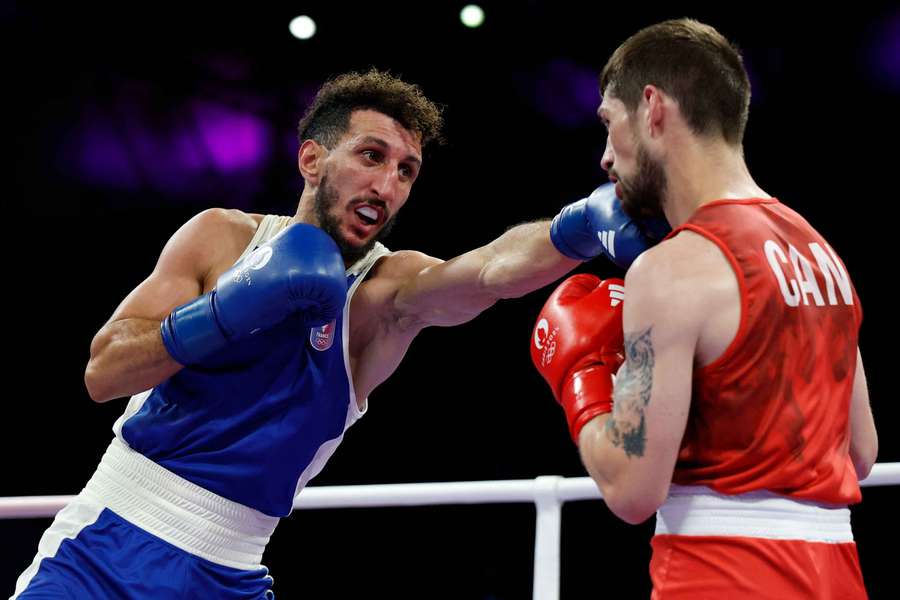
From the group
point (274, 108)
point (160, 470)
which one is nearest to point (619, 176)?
point (160, 470)

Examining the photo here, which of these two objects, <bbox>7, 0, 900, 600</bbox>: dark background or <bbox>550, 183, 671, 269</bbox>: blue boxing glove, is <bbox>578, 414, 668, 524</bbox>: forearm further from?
<bbox>7, 0, 900, 600</bbox>: dark background

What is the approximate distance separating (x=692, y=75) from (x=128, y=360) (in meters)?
1.29

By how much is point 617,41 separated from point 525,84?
0.60 meters

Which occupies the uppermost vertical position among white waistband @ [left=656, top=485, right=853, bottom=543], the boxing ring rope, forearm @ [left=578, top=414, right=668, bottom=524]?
forearm @ [left=578, top=414, right=668, bottom=524]

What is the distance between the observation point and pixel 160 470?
2109mm

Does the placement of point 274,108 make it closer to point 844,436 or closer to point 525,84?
point 525,84

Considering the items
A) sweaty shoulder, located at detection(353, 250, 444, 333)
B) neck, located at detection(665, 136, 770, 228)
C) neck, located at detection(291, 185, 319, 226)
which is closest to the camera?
neck, located at detection(665, 136, 770, 228)

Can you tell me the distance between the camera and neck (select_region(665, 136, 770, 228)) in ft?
5.00

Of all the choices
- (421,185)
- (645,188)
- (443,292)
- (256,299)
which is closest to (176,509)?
(256,299)

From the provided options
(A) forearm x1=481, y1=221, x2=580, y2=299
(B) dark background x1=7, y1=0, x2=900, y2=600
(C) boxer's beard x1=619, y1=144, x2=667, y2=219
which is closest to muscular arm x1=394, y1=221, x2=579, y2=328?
(A) forearm x1=481, y1=221, x2=580, y2=299

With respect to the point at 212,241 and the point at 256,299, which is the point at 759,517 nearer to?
the point at 256,299

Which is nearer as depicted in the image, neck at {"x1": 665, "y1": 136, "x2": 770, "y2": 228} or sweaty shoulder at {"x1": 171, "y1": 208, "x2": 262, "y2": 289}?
neck at {"x1": 665, "y1": 136, "x2": 770, "y2": 228}

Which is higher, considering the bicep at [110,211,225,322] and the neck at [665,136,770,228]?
the neck at [665,136,770,228]

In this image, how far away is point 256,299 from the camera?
6.60ft
